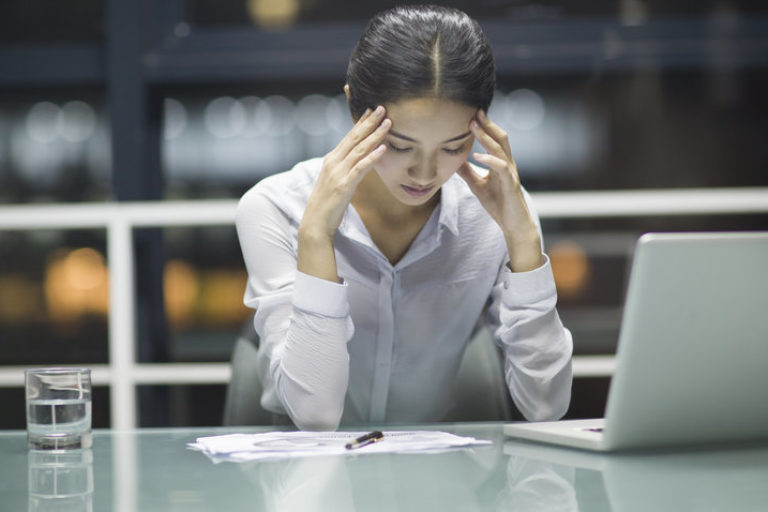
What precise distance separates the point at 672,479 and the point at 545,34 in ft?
6.79

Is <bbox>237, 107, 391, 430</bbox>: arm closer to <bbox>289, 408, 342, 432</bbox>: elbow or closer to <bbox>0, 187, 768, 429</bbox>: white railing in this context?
<bbox>289, 408, 342, 432</bbox>: elbow

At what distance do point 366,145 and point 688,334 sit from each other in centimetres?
60

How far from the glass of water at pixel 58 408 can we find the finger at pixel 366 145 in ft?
1.59

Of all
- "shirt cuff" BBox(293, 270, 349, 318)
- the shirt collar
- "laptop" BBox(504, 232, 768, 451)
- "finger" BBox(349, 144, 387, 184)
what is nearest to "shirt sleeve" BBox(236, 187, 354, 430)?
"shirt cuff" BBox(293, 270, 349, 318)

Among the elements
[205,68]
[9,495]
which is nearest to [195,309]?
[205,68]

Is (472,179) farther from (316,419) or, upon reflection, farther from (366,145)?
(316,419)

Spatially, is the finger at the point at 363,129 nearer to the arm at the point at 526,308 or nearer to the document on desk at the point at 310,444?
the arm at the point at 526,308

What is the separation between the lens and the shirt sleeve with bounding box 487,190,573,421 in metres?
1.36

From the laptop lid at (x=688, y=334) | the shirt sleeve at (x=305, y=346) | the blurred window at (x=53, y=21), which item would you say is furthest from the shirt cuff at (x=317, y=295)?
the blurred window at (x=53, y=21)

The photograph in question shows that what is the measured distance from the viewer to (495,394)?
1.53 meters

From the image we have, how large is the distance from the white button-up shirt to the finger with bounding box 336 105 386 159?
18 centimetres

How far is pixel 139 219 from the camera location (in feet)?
7.54

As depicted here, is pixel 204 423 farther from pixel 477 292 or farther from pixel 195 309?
pixel 477 292

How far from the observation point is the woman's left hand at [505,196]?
1366mm
